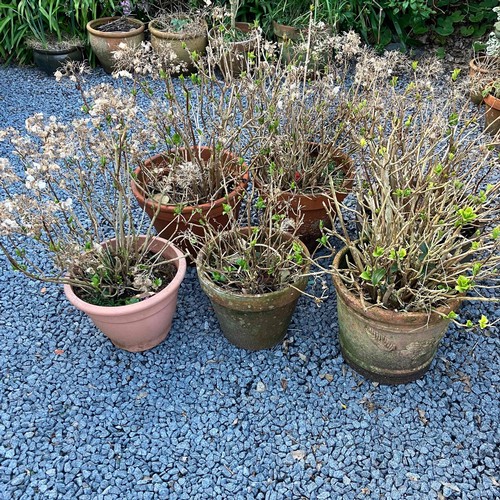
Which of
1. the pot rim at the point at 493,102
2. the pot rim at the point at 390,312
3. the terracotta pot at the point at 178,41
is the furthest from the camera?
the terracotta pot at the point at 178,41

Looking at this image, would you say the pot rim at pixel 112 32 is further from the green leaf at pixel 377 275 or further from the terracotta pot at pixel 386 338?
the green leaf at pixel 377 275

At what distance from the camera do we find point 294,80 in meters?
2.56

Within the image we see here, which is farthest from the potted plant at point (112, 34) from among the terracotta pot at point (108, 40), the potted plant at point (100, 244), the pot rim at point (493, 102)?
the pot rim at point (493, 102)

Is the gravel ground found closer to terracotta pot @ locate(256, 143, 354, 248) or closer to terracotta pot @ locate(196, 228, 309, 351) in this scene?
terracotta pot @ locate(196, 228, 309, 351)

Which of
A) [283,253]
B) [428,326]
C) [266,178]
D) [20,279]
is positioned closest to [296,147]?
[266,178]

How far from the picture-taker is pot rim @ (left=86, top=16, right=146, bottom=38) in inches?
183

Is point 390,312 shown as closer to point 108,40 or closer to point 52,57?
point 108,40

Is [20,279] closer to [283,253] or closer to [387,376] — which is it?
[283,253]

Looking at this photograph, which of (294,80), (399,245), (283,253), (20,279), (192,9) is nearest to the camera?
(399,245)

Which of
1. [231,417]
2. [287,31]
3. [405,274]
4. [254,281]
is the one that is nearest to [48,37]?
[287,31]

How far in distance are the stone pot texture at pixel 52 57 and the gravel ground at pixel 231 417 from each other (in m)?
3.15

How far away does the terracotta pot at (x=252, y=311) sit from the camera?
2.08 meters

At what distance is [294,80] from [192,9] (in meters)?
2.68

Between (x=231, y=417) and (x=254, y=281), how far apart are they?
55 centimetres
